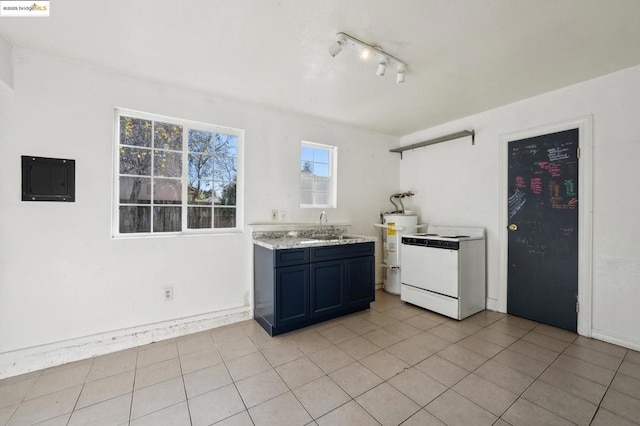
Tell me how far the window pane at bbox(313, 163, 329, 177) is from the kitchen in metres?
0.38

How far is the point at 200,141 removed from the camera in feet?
9.49

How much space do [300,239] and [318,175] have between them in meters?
1.09

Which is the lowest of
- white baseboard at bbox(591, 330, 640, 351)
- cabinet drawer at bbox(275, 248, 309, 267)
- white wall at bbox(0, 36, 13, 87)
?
white baseboard at bbox(591, 330, 640, 351)

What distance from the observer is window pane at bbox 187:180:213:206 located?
2.82 metres

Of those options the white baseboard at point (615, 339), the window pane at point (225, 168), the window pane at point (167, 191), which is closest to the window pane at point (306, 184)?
the window pane at point (225, 168)

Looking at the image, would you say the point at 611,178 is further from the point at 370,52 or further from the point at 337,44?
the point at 337,44

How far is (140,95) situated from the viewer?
2.50m

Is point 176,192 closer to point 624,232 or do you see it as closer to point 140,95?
point 140,95

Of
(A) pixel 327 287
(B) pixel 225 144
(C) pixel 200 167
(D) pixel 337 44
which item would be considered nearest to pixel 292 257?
(A) pixel 327 287

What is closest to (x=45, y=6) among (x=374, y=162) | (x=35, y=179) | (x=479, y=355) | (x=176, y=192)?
(x=35, y=179)

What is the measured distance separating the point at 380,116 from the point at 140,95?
2730 millimetres

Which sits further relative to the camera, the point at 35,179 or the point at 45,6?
the point at 35,179

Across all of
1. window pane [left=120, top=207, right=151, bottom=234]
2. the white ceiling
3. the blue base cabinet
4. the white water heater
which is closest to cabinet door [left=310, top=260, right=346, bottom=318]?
the blue base cabinet

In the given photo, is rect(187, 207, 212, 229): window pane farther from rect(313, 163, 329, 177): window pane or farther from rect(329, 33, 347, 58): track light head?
rect(329, 33, 347, 58): track light head
